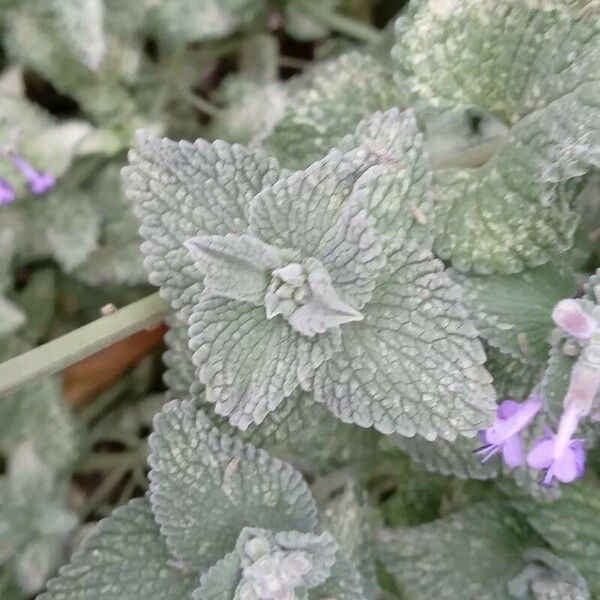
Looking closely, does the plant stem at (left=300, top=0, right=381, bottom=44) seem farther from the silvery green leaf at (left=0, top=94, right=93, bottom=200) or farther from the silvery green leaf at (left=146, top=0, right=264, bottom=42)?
the silvery green leaf at (left=0, top=94, right=93, bottom=200)

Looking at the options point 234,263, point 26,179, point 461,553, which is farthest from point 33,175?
point 461,553

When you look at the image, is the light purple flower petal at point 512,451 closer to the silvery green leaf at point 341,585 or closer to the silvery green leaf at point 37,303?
the silvery green leaf at point 341,585

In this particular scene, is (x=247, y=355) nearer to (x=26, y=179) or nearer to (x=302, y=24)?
(x=26, y=179)

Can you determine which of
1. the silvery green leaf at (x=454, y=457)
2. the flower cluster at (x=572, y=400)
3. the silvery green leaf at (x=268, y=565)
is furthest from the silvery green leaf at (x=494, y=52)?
the silvery green leaf at (x=268, y=565)

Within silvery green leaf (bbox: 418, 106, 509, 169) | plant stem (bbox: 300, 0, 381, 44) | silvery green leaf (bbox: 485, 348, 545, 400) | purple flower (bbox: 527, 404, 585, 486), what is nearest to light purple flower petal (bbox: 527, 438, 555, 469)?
purple flower (bbox: 527, 404, 585, 486)

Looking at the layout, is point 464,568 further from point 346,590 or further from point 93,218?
point 93,218

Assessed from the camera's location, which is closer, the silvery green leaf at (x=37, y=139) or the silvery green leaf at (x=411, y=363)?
the silvery green leaf at (x=411, y=363)
